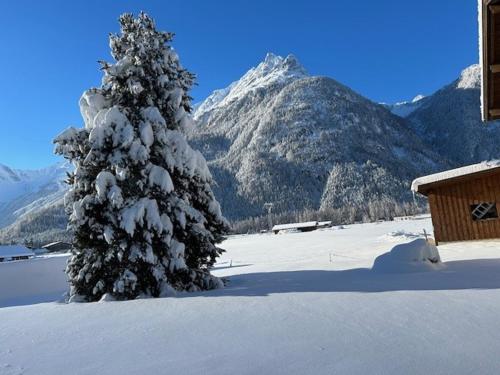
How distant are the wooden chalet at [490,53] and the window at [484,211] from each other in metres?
8.05

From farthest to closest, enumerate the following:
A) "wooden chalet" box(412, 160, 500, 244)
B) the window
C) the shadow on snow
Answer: the window, "wooden chalet" box(412, 160, 500, 244), the shadow on snow

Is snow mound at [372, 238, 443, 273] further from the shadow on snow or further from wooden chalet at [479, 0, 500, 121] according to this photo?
wooden chalet at [479, 0, 500, 121]

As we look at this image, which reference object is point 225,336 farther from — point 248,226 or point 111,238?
point 248,226

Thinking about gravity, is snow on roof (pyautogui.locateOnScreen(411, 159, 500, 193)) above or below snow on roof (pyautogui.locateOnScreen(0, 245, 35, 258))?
above

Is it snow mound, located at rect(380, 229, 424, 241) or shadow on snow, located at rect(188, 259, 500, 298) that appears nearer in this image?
shadow on snow, located at rect(188, 259, 500, 298)

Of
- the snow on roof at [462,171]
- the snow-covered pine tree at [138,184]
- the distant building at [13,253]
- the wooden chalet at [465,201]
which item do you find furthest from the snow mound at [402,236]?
the distant building at [13,253]

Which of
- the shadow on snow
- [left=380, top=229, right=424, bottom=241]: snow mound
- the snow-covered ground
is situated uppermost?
the snow-covered ground

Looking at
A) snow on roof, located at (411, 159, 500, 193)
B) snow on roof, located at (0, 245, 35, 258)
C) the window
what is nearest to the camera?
snow on roof, located at (411, 159, 500, 193)

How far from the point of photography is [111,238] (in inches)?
414

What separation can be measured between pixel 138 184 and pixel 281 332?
713 centimetres

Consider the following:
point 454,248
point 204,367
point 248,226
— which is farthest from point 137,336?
point 248,226

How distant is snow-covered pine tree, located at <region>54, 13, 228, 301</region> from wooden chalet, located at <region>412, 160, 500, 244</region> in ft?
36.2

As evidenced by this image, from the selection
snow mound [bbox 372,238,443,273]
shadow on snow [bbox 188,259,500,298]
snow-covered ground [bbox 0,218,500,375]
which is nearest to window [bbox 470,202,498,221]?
shadow on snow [bbox 188,259,500,298]

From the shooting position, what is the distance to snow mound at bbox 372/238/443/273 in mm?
10648
